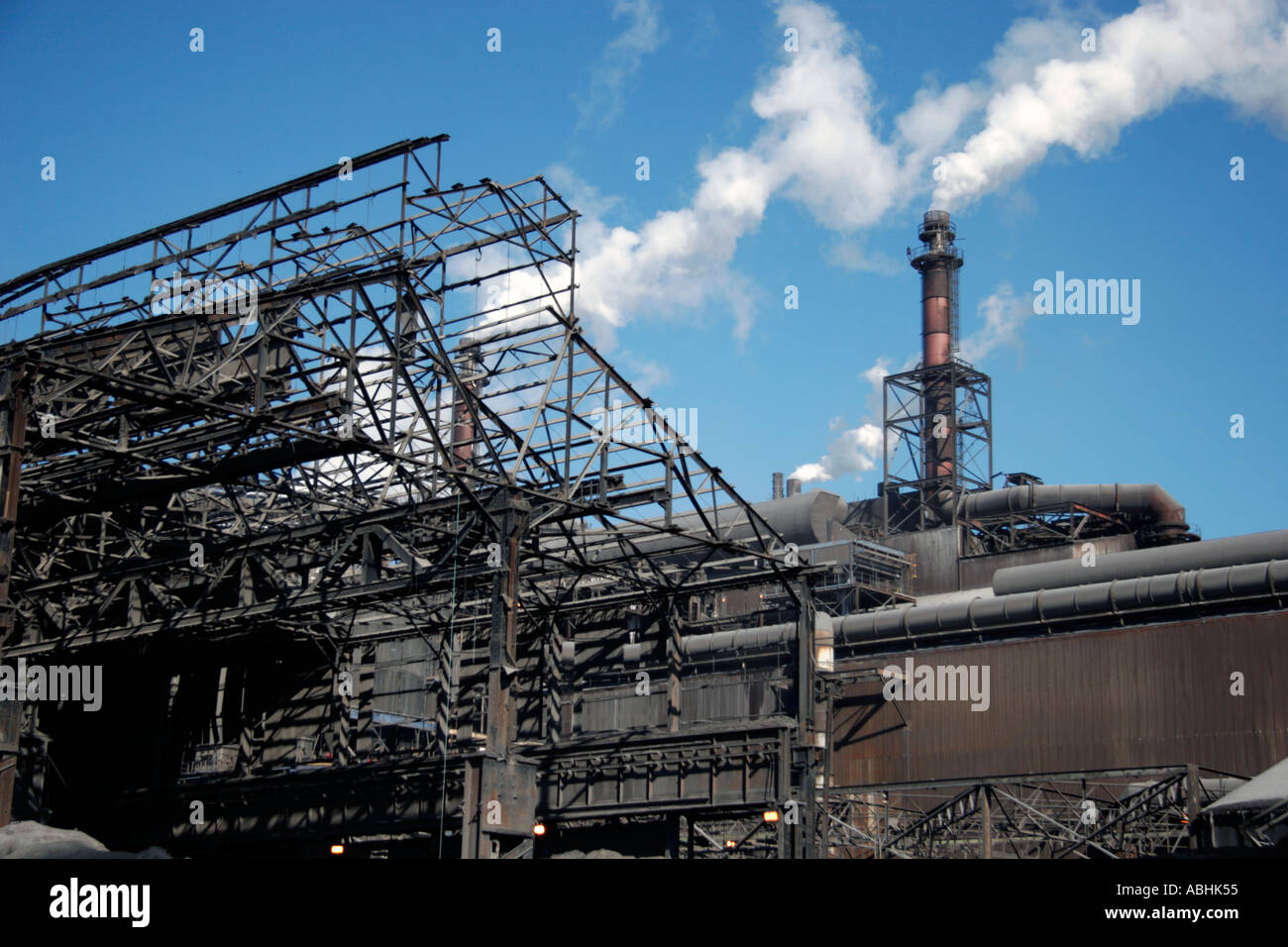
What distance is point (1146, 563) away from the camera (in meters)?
46.1

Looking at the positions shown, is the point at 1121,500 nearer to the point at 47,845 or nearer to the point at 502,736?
the point at 502,736

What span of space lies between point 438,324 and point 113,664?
55.8ft

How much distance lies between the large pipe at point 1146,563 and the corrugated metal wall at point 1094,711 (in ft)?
14.1

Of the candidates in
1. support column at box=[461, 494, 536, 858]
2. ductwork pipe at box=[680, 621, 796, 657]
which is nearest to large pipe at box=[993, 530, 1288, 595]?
ductwork pipe at box=[680, 621, 796, 657]

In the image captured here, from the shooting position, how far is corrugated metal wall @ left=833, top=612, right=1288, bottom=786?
39.1 metres

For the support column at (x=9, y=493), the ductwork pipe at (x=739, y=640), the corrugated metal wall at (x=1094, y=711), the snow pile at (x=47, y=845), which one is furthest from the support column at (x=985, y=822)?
the support column at (x=9, y=493)

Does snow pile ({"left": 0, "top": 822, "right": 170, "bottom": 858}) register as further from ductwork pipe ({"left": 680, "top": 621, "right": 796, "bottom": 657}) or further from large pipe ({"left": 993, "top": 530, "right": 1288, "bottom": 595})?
large pipe ({"left": 993, "top": 530, "right": 1288, "bottom": 595})

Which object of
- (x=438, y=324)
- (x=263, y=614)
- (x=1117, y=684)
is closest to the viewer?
(x=438, y=324)

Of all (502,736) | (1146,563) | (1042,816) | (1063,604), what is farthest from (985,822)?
(1146,563)

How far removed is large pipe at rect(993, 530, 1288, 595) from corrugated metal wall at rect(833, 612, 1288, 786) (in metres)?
4.31

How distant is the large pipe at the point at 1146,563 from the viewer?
142ft
